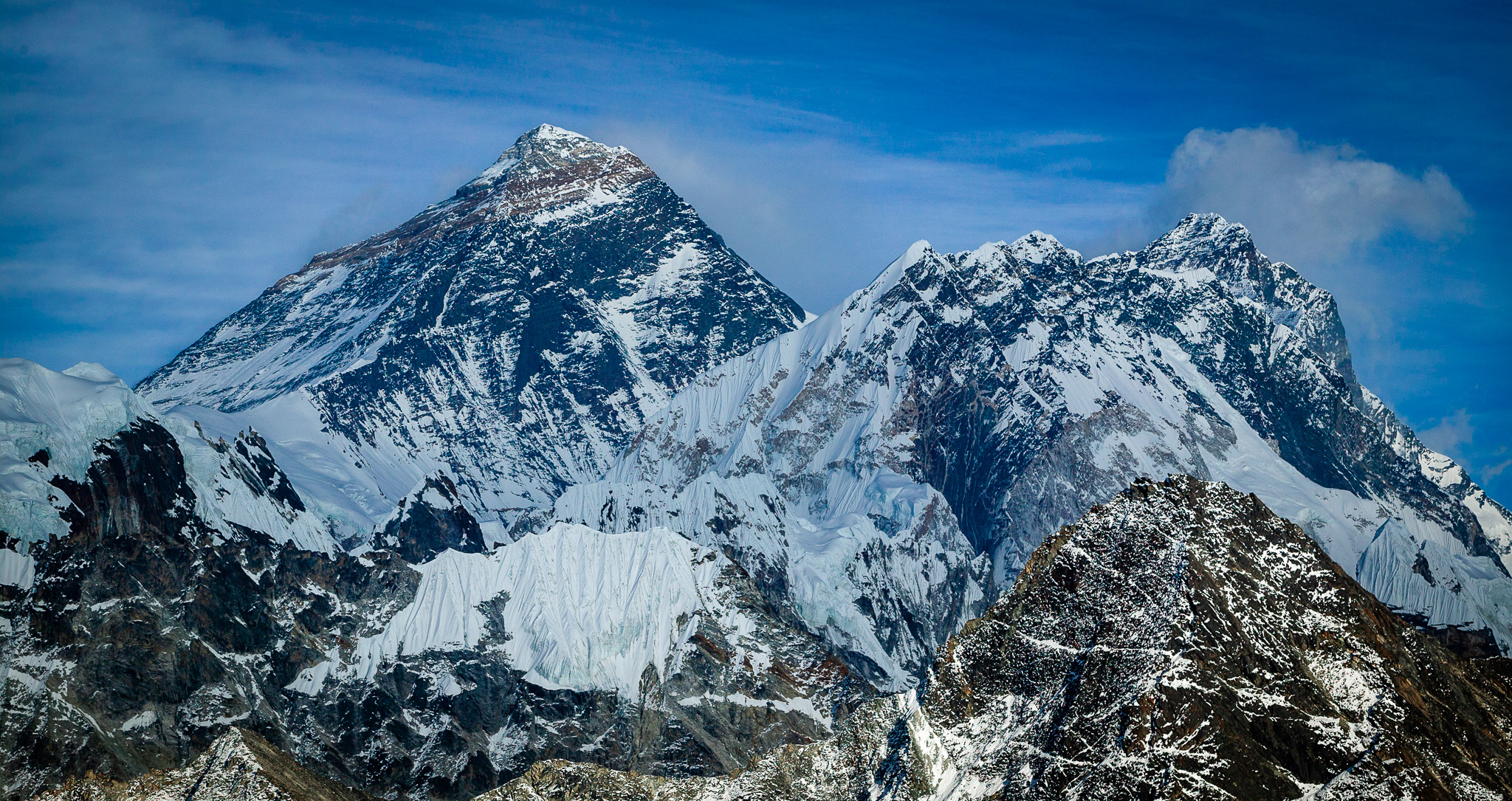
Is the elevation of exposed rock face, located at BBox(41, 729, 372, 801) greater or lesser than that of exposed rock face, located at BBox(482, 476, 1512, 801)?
lesser

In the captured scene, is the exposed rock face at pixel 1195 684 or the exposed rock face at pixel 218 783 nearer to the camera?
the exposed rock face at pixel 1195 684

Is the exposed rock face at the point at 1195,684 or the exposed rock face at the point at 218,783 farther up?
the exposed rock face at the point at 1195,684

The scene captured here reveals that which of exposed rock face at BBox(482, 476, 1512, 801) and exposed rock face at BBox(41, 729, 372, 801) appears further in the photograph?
exposed rock face at BBox(41, 729, 372, 801)

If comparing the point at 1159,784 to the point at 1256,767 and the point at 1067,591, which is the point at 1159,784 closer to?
the point at 1256,767

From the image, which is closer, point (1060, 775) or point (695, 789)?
point (1060, 775)

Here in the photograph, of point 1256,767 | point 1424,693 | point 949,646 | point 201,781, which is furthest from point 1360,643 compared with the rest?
point 201,781
